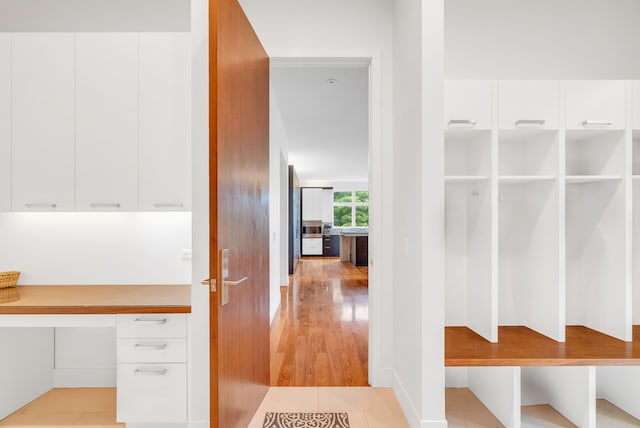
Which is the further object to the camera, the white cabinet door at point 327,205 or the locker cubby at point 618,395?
the white cabinet door at point 327,205

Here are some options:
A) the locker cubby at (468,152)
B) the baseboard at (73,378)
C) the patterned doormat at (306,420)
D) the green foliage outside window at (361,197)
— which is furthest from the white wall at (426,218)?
the green foliage outside window at (361,197)

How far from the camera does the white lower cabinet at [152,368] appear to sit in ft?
5.90

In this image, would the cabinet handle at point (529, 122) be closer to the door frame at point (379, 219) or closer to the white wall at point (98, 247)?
the door frame at point (379, 219)

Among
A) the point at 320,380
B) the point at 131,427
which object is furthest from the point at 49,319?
the point at 320,380

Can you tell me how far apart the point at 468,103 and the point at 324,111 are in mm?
3004

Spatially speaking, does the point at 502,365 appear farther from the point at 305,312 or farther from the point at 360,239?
the point at 360,239

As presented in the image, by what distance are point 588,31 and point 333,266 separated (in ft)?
24.9

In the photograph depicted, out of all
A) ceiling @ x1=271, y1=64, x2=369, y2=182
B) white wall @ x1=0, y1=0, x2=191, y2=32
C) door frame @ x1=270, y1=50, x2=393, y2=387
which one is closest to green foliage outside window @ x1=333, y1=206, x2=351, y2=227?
ceiling @ x1=271, y1=64, x2=369, y2=182

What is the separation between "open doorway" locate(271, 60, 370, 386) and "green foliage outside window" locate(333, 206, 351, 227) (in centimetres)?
221

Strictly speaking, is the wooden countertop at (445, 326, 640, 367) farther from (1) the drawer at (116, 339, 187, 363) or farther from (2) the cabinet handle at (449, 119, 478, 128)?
(1) the drawer at (116, 339, 187, 363)

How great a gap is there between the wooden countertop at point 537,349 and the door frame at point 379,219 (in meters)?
0.46

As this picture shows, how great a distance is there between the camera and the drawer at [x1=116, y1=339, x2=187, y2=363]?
1.81 m

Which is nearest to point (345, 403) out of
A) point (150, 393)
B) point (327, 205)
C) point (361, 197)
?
point (150, 393)

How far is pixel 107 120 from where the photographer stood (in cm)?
206
